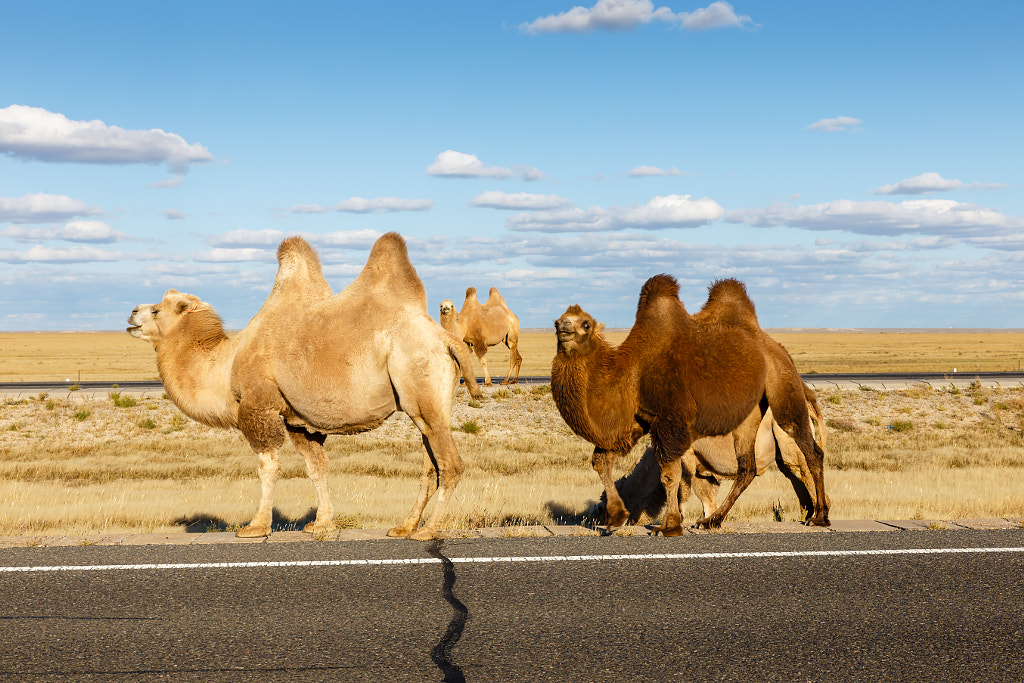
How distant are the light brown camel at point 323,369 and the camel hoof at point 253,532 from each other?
0.01m

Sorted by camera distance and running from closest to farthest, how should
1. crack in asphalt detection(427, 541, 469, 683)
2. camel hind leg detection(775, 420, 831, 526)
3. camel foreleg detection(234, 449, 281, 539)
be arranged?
1. crack in asphalt detection(427, 541, 469, 683)
2. camel foreleg detection(234, 449, 281, 539)
3. camel hind leg detection(775, 420, 831, 526)

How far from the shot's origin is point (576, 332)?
7.79 metres

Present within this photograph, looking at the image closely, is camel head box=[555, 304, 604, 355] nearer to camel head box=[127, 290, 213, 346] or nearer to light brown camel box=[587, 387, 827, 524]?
light brown camel box=[587, 387, 827, 524]

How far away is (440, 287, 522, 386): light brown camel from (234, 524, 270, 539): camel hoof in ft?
64.0

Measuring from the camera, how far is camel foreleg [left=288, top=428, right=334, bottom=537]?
8.03 m

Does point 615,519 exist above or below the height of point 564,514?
above

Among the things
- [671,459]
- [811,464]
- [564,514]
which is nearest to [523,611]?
[671,459]

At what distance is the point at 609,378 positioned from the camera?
26.0 feet

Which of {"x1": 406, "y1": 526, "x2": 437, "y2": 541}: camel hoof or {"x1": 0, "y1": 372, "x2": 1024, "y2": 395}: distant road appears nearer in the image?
{"x1": 406, "y1": 526, "x2": 437, "y2": 541}: camel hoof

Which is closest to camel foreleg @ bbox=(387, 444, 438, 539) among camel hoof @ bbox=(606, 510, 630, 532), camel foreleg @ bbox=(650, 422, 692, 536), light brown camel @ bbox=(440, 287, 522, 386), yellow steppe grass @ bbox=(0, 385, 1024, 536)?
yellow steppe grass @ bbox=(0, 385, 1024, 536)

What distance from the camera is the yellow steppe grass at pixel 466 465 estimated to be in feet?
36.9

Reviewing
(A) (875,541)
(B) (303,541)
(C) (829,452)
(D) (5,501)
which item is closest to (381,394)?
(B) (303,541)

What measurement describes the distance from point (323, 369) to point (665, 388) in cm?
305

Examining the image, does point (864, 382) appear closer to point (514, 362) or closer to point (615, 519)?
point (514, 362)
